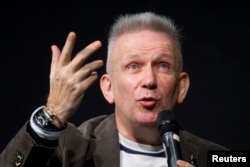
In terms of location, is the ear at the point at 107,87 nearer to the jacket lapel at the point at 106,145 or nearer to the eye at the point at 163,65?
the jacket lapel at the point at 106,145

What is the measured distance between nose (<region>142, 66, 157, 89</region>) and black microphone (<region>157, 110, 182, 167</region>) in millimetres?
254

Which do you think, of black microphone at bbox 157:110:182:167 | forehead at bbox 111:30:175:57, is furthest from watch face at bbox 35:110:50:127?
forehead at bbox 111:30:175:57

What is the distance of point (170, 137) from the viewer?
1048 millimetres

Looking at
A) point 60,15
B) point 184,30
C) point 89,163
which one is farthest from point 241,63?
point 89,163

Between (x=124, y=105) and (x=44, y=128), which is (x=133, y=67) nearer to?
(x=124, y=105)

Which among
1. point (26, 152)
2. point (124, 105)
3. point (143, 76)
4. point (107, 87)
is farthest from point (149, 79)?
point (26, 152)

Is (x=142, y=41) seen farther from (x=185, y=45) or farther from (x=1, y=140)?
(x=1, y=140)

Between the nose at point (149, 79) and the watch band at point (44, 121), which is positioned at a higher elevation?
the nose at point (149, 79)

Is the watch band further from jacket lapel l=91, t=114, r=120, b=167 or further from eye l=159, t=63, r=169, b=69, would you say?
eye l=159, t=63, r=169, b=69

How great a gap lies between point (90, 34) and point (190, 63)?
1.79ft

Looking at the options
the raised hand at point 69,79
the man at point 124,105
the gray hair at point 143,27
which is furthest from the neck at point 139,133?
the raised hand at point 69,79

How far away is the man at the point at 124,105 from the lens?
122cm

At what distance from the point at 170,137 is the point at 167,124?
59mm

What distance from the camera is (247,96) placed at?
223 cm
